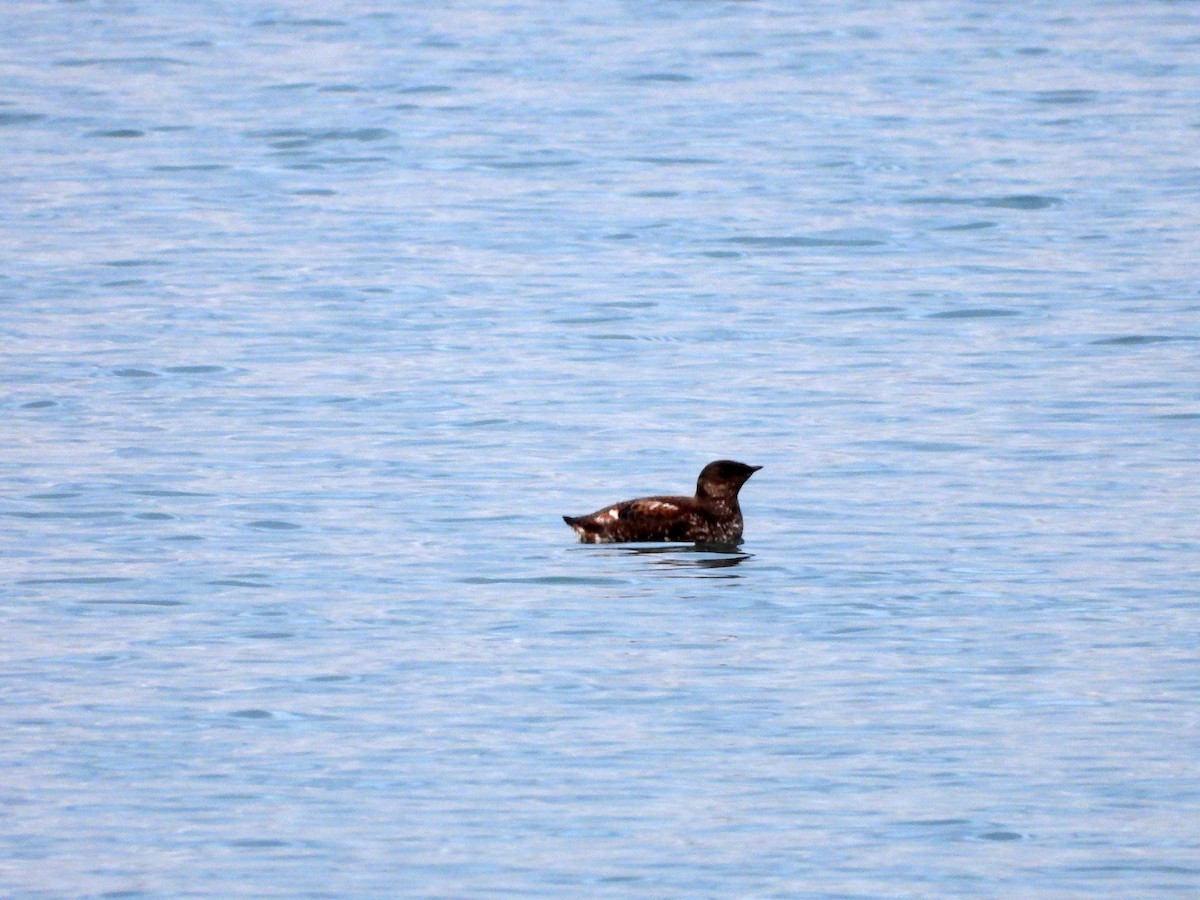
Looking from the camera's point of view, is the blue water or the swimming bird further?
the swimming bird

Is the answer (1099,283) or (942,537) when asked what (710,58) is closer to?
(1099,283)

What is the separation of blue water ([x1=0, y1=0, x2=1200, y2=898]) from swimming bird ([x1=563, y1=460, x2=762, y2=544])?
16 cm

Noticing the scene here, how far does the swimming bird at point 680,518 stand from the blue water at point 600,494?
156 mm

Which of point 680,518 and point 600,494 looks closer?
point 680,518

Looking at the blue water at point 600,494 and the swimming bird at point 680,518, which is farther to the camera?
the swimming bird at point 680,518

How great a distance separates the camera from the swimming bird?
1373cm

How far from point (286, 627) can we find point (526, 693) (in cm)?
159

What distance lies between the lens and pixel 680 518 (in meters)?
13.8

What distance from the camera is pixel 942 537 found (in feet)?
45.1

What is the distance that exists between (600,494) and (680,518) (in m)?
1.23

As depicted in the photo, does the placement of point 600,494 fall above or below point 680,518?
below

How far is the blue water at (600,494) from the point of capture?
30.9 ft

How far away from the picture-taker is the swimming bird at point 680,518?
13734mm

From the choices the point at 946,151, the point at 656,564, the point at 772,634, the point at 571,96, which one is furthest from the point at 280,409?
the point at 571,96
